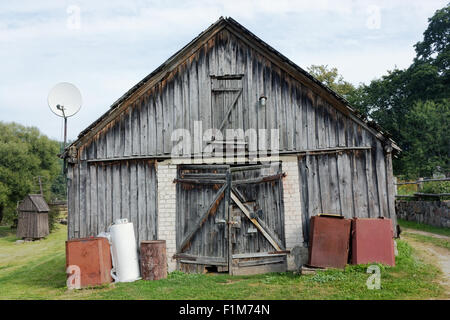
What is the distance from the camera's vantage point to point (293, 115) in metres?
9.24

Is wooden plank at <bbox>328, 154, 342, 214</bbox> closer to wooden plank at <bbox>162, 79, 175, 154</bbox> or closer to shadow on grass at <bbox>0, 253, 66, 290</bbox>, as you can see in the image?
wooden plank at <bbox>162, 79, 175, 154</bbox>

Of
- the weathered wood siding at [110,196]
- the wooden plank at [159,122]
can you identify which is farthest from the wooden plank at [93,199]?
the wooden plank at [159,122]

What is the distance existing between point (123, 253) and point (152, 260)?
76cm

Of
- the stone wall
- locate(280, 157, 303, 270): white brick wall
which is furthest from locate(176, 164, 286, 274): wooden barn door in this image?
the stone wall

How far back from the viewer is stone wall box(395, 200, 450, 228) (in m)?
14.1

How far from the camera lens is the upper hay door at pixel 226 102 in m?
9.31

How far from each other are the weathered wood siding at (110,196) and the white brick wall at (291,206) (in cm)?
348

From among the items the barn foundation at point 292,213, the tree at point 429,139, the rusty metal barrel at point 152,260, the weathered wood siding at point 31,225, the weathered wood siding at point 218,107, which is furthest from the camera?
the tree at point 429,139

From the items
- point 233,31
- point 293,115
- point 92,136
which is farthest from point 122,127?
point 293,115

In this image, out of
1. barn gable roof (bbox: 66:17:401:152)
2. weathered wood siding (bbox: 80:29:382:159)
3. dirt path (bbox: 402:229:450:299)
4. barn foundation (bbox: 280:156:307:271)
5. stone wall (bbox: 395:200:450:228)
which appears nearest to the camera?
dirt path (bbox: 402:229:450:299)

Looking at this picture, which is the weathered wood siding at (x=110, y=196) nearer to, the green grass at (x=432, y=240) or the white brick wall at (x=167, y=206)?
the white brick wall at (x=167, y=206)

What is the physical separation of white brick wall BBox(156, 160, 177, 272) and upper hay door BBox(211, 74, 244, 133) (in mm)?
1614

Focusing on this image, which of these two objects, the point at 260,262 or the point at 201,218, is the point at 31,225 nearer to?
the point at 201,218
